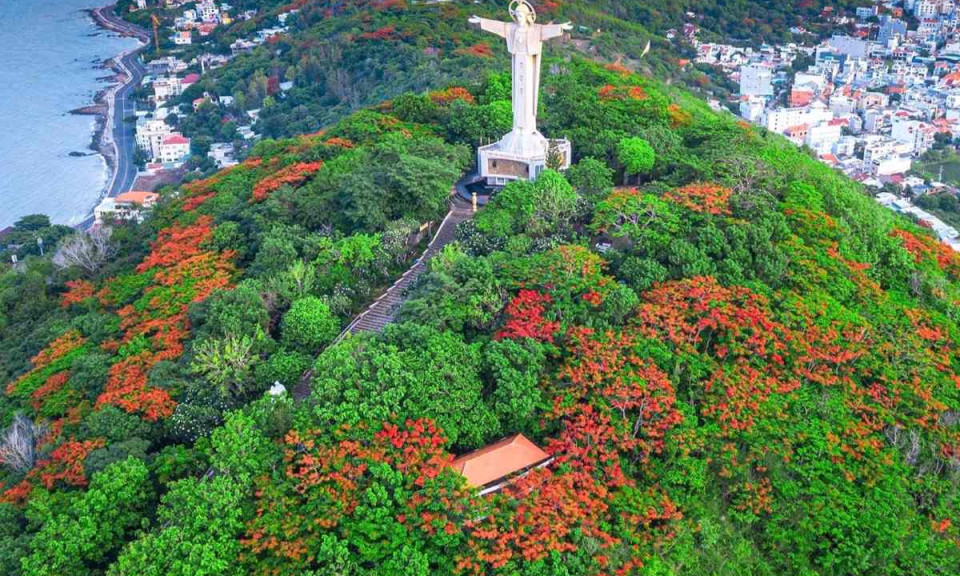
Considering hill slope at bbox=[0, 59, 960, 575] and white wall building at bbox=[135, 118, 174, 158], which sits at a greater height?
hill slope at bbox=[0, 59, 960, 575]

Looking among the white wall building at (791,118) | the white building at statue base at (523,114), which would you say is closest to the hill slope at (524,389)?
the white building at statue base at (523,114)

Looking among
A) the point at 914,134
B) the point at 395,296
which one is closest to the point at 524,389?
the point at 395,296

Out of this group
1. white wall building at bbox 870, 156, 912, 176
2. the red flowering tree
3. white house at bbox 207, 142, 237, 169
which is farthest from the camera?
white wall building at bbox 870, 156, 912, 176

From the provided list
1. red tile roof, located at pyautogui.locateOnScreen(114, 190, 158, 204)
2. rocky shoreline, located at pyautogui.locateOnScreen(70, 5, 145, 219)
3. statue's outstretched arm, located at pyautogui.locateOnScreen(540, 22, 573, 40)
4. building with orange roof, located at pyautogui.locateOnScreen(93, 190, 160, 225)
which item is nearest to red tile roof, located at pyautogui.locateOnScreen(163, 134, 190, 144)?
rocky shoreline, located at pyautogui.locateOnScreen(70, 5, 145, 219)

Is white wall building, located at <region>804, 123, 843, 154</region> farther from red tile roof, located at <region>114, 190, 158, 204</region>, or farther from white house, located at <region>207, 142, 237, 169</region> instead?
red tile roof, located at <region>114, 190, 158, 204</region>

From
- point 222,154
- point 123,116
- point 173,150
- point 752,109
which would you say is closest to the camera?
point 222,154

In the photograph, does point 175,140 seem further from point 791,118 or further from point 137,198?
point 791,118
